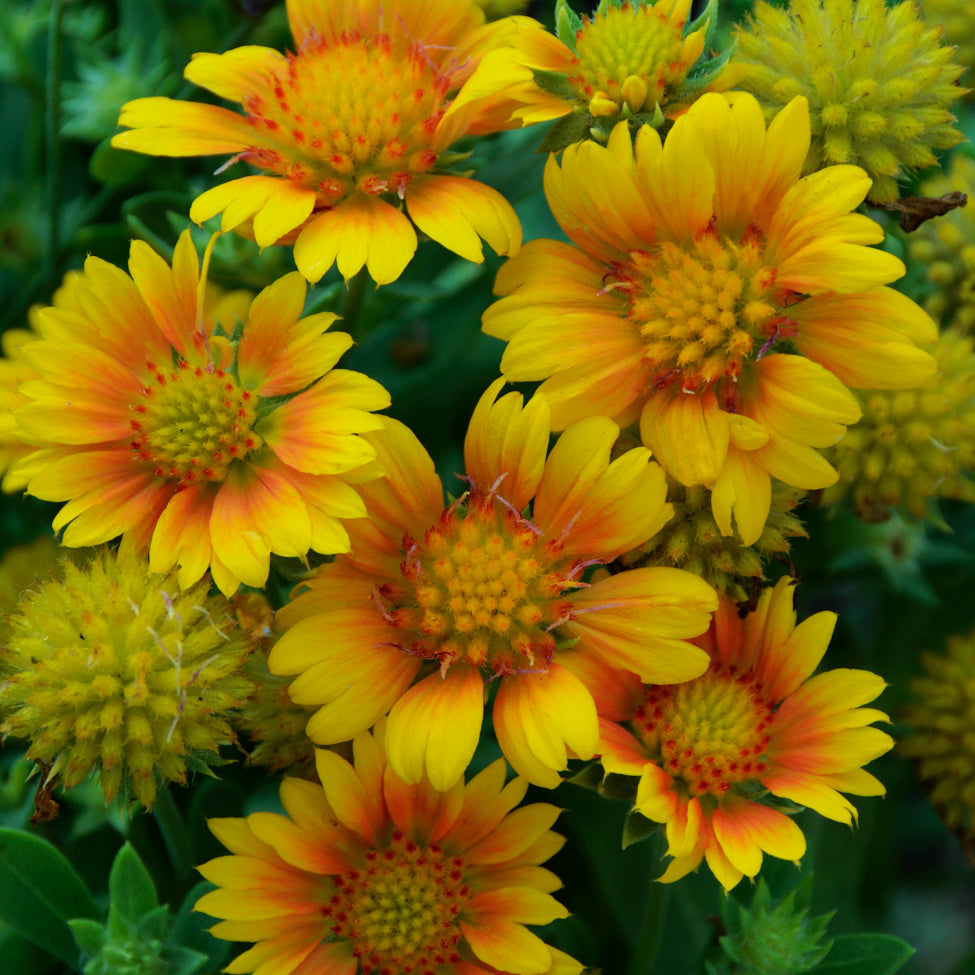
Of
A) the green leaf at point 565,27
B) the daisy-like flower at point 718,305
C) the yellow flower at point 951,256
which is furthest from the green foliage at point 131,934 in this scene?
the yellow flower at point 951,256

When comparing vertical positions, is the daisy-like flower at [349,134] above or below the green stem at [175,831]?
above

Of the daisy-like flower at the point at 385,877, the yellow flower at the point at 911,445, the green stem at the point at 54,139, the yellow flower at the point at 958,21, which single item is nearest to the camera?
the daisy-like flower at the point at 385,877

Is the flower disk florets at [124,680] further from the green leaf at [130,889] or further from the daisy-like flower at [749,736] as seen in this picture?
the daisy-like flower at [749,736]

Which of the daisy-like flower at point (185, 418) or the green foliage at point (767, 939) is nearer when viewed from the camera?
the daisy-like flower at point (185, 418)

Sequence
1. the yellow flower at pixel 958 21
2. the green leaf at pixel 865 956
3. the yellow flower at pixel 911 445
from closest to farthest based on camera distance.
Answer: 1. the green leaf at pixel 865 956
2. the yellow flower at pixel 911 445
3. the yellow flower at pixel 958 21

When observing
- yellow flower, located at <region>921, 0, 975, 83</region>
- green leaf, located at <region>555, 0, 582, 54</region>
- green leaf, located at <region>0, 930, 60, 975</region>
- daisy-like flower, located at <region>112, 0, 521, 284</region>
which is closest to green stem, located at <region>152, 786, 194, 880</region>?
green leaf, located at <region>0, 930, 60, 975</region>

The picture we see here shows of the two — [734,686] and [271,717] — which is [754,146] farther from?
[271,717]

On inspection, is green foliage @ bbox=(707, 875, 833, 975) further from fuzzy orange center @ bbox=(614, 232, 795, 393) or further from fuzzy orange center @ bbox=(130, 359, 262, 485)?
fuzzy orange center @ bbox=(130, 359, 262, 485)
